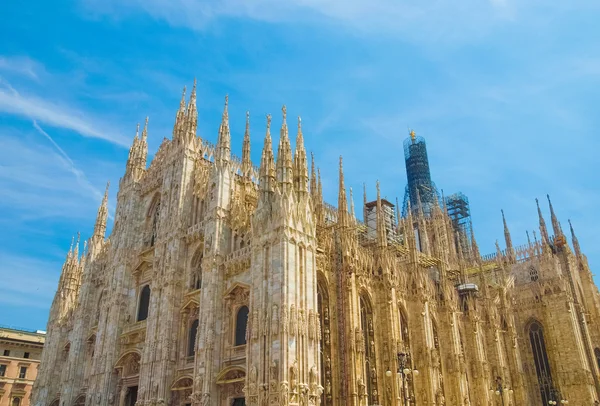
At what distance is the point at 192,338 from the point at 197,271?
474 centimetres

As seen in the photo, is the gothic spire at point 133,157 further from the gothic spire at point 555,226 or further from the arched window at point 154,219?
the gothic spire at point 555,226

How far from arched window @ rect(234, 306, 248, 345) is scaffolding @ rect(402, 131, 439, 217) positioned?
50125 mm

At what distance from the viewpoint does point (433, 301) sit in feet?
134

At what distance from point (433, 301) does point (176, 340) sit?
2034 cm

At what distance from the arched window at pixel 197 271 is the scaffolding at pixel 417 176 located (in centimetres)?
4706

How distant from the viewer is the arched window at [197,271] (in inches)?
1420

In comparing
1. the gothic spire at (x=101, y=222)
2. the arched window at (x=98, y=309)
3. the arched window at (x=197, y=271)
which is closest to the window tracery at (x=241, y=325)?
the arched window at (x=197, y=271)

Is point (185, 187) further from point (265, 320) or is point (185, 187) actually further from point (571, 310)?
point (571, 310)

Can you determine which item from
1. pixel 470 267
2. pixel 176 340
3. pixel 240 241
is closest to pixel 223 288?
pixel 240 241

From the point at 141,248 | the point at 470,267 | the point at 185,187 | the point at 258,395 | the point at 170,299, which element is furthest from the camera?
the point at 470,267

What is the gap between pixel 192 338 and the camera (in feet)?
114

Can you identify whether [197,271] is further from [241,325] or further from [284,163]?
[284,163]

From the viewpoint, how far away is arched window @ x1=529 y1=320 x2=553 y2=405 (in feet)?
160

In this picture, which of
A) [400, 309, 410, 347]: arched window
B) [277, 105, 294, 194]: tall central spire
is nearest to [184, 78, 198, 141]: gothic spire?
[277, 105, 294, 194]: tall central spire
